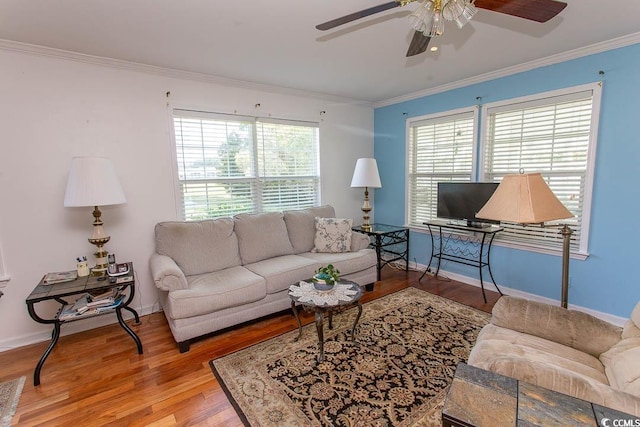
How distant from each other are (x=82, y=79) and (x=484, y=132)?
4.07 m

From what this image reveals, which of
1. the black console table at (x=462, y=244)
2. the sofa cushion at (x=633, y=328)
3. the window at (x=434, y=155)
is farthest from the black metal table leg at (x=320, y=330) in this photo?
the window at (x=434, y=155)

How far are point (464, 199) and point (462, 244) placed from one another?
26.8 inches

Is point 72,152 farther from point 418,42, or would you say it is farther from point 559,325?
point 559,325

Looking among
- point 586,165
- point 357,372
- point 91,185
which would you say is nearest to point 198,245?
point 91,185

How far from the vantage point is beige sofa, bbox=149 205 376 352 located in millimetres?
2465

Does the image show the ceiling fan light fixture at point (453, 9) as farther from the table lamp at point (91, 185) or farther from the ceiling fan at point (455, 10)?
the table lamp at point (91, 185)

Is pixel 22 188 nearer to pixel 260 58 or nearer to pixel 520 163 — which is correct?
pixel 260 58

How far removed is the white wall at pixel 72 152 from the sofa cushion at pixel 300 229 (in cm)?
128

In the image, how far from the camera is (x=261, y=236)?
3.38 meters

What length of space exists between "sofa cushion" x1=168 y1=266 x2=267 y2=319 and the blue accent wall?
2.79 meters

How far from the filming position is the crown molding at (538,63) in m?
2.56

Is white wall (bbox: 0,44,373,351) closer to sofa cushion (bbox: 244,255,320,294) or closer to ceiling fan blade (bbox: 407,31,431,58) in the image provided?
sofa cushion (bbox: 244,255,320,294)

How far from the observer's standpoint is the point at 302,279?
9.99ft

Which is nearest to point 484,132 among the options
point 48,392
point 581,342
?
point 581,342
